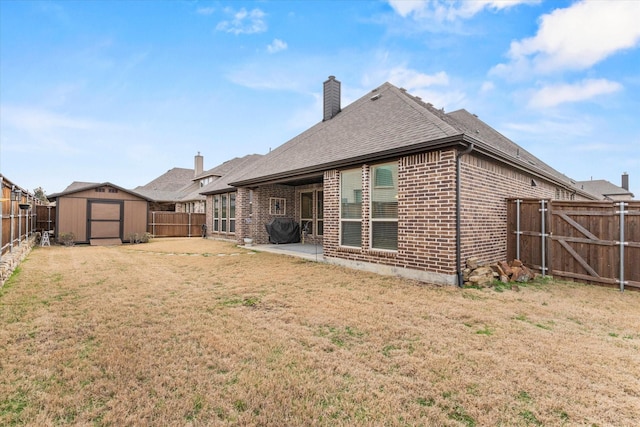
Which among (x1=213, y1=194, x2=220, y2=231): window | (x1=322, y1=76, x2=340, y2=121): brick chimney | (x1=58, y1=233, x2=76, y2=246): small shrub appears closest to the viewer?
(x1=322, y1=76, x2=340, y2=121): brick chimney

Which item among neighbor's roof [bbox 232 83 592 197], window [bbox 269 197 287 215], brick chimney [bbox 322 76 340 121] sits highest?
brick chimney [bbox 322 76 340 121]

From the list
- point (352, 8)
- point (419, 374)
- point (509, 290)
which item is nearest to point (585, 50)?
point (352, 8)

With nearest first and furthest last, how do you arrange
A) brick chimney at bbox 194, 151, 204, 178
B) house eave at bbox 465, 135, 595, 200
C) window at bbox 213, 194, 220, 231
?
1. house eave at bbox 465, 135, 595, 200
2. window at bbox 213, 194, 220, 231
3. brick chimney at bbox 194, 151, 204, 178

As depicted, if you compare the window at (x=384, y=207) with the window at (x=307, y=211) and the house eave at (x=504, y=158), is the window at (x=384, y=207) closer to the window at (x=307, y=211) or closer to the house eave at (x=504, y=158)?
the house eave at (x=504, y=158)

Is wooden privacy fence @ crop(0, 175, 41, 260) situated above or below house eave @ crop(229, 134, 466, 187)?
below

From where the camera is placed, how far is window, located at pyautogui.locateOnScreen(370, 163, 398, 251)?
269 inches

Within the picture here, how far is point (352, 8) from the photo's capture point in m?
9.89

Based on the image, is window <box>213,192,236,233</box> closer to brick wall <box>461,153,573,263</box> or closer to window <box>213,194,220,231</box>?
window <box>213,194,220,231</box>

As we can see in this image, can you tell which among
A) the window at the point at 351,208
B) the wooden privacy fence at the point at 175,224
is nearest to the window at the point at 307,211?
the window at the point at 351,208

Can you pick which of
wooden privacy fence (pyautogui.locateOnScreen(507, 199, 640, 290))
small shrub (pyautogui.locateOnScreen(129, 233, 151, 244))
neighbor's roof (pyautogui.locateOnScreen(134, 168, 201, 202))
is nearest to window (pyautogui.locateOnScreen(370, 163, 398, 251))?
wooden privacy fence (pyautogui.locateOnScreen(507, 199, 640, 290))

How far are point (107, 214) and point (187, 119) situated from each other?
21.2 ft

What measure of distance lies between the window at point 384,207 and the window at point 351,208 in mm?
430

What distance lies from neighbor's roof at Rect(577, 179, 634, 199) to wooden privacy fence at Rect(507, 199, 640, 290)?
3779cm

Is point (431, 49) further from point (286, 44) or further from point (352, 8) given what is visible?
point (286, 44)
